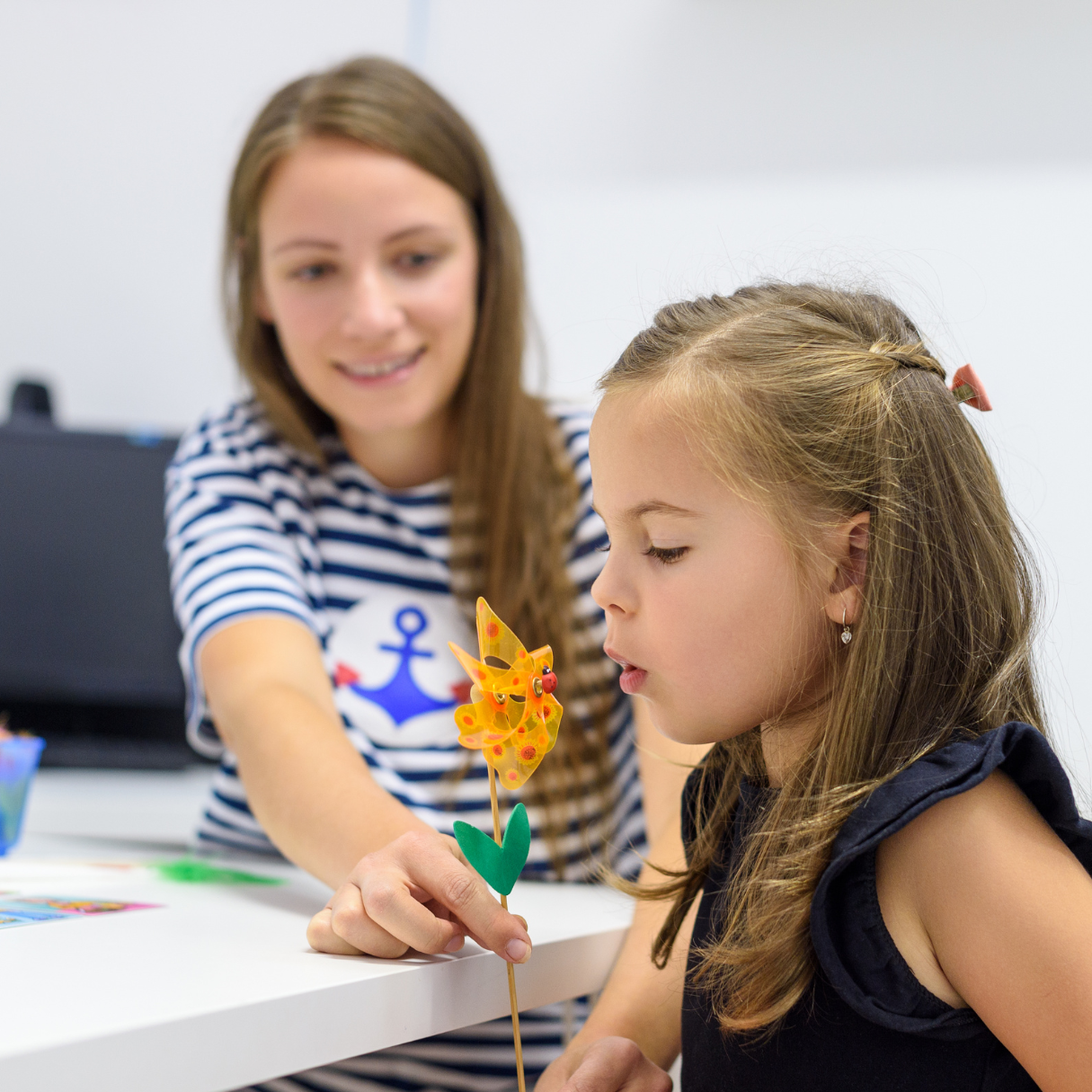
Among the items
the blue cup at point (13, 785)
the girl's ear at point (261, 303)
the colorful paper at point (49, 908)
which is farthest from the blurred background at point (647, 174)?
the blue cup at point (13, 785)

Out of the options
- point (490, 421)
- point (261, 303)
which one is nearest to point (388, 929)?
point (490, 421)

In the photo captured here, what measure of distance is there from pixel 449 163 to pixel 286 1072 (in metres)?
0.78

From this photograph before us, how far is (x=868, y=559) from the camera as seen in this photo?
1.75ft

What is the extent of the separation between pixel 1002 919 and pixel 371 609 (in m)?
0.66

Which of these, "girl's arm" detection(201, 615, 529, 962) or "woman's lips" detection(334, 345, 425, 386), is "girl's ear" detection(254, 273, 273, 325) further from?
"girl's arm" detection(201, 615, 529, 962)

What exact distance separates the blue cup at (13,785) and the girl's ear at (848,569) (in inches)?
26.1

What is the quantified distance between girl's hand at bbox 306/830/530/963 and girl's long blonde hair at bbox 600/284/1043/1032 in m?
0.11

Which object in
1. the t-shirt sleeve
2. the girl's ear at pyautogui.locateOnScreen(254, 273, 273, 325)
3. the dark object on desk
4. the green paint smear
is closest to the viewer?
the green paint smear

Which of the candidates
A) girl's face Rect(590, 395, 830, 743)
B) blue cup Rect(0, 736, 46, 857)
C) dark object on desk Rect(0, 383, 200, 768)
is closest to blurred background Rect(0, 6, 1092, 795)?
dark object on desk Rect(0, 383, 200, 768)

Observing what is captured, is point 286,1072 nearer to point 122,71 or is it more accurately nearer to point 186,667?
point 186,667

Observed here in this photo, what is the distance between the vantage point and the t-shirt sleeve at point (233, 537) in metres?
0.92

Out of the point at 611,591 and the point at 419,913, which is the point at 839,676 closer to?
the point at 611,591

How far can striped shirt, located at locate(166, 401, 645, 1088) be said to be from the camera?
92 cm

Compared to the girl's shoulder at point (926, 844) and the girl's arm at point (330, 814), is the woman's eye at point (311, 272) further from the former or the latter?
the girl's shoulder at point (926, 844)
